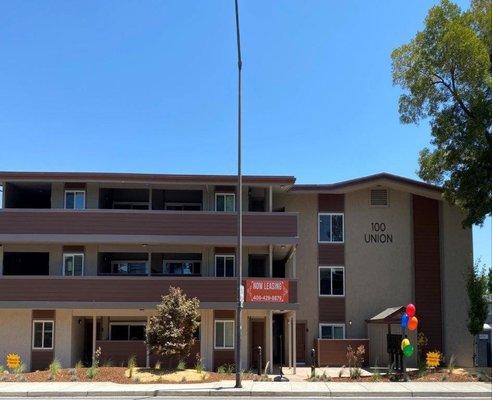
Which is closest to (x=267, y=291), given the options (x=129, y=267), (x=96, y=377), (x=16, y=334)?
(x=129, y=267)

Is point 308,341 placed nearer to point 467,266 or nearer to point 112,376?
point 467,266

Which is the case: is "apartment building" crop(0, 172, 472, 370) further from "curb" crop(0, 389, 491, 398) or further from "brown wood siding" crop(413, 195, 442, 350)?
"curb" crop(0, 389, 491, 398)

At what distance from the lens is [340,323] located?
33.0 meters

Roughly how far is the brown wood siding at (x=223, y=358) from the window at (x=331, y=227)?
8205mm

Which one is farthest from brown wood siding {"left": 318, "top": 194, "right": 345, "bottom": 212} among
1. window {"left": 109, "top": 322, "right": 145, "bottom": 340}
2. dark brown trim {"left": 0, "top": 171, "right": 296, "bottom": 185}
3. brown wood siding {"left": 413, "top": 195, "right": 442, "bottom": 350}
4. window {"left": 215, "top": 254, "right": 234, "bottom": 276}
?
window {"left": 109, "top": 322, "right": 145, "bottom": 340}

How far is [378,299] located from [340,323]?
227cm

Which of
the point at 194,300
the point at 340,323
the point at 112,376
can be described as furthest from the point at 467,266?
the point at 112,376

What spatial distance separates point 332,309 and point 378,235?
14.5 ft

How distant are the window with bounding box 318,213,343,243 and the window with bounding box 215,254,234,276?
5790 millimetres

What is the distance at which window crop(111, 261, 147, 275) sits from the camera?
3144 centimetres

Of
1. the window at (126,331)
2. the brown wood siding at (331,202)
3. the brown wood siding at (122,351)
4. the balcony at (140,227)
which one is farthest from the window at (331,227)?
the window at (126,331)

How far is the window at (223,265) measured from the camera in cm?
3019

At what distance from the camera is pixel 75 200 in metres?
30.5

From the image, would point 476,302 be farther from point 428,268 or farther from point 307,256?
point 307,256
